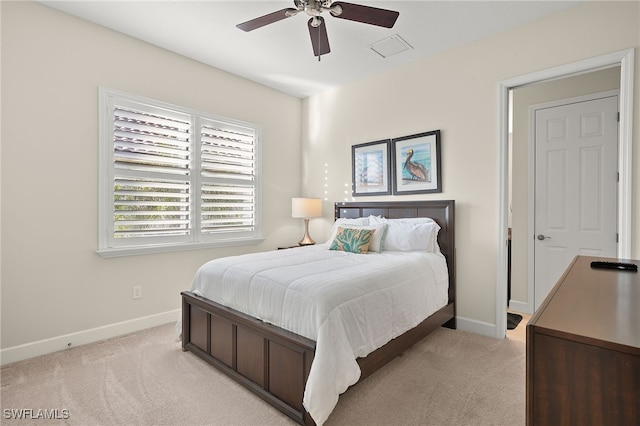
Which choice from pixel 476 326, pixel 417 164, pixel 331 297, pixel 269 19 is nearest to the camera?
pixel 331 297

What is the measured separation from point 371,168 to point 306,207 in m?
1.00

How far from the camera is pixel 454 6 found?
264cm

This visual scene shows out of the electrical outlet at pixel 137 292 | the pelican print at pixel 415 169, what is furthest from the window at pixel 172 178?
the pelican print at pixel 415 169

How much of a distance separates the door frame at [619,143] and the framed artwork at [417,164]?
0.62m

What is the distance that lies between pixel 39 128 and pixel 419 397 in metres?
3.54

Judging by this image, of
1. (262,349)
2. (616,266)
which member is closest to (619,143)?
(616,266)

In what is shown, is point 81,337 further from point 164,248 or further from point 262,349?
point 262,349

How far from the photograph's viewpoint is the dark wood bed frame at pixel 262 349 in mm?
1824

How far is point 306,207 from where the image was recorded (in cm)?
430

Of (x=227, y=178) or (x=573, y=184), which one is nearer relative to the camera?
(x=573, y=184)

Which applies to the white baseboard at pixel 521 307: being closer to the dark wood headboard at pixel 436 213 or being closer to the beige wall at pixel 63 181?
the dark wood headboard at pixel 436 213

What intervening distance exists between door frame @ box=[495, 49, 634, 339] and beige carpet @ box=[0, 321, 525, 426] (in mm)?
652

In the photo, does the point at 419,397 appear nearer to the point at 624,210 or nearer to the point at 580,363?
the point at 580,363

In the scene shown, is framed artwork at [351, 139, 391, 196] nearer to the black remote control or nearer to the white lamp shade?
the white lamp shade
